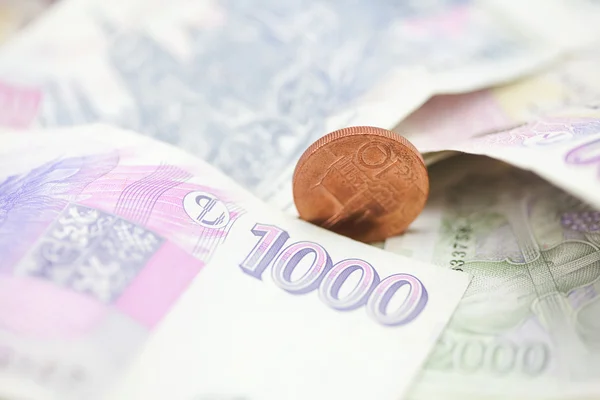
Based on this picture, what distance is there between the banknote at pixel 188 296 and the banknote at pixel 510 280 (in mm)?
30

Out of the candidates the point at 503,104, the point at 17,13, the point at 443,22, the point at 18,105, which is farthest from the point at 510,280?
the point at 17,13

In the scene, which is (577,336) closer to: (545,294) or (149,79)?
(545,294)

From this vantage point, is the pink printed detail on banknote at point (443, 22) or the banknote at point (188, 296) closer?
the banknote at point (188, 296)

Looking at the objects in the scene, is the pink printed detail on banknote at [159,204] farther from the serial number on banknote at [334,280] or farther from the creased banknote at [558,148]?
the creased banknote at [558,148]

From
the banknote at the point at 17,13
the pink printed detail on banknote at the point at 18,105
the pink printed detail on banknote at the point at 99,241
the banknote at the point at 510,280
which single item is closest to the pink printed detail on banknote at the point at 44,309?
the pink printed detail on banknote at the point at 99,241

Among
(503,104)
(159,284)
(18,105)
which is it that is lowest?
(18,105)

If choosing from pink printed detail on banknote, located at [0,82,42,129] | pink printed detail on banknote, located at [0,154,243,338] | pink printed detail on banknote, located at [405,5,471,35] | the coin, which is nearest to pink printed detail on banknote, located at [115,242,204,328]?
pink printed detail on banknote, located at [0,154,243,338]

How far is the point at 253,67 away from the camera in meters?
0.90

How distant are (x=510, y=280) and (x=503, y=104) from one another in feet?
0.94

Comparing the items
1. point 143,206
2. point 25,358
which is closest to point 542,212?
point 143,206

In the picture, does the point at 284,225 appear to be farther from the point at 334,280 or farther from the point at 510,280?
the point at 510,280

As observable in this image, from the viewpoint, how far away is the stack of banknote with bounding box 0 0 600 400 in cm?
49

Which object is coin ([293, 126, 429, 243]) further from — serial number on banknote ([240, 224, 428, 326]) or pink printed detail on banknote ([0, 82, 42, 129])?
pink printed detail on banknote ([0, 82, 42, 129])

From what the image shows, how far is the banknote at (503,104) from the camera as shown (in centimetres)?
73
